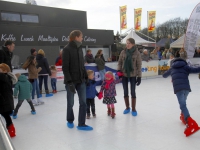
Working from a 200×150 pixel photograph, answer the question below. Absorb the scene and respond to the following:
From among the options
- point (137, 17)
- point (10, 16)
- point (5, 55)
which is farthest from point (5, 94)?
point (137, 17)

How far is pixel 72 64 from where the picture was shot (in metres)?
2.86

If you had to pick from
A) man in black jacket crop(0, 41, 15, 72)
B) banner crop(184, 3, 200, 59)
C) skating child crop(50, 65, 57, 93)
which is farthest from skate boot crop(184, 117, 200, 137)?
banner crop(184, 3, 200, 59)

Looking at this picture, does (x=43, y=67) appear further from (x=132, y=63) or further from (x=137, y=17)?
(x=137, y=17)

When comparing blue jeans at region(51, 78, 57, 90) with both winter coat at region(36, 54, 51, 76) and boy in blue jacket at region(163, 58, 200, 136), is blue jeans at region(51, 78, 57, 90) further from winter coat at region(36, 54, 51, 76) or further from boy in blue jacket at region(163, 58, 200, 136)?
boy in blue jacket at region(163, 58, 200, 136)

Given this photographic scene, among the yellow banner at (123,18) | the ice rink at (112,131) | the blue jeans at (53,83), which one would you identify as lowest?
the ice rink at (112,131)

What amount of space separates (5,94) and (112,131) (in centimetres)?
164

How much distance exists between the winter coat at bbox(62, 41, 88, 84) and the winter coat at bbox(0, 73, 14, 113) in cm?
83

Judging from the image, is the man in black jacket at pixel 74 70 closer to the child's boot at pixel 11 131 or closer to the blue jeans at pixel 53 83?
the child's boot at pixel 11 131

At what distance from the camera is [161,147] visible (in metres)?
2.36

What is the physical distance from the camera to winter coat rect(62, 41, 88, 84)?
2.80 metres

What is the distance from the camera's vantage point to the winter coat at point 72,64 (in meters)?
2.80

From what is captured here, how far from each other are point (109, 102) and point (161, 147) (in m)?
1.34

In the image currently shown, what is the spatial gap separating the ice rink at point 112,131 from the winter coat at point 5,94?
1.55 feet

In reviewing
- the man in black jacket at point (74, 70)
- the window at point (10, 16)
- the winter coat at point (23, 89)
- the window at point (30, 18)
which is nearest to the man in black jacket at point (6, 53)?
the winter coat at point (23, 89)
